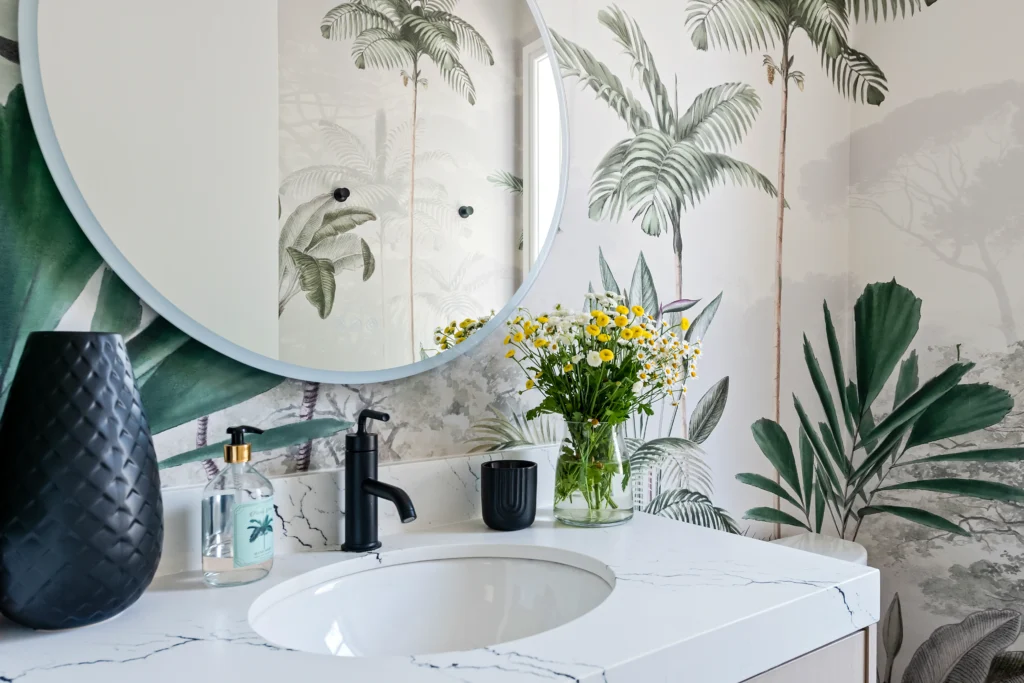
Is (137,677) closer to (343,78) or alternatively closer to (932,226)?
(343,78)

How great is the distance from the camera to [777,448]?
170cm

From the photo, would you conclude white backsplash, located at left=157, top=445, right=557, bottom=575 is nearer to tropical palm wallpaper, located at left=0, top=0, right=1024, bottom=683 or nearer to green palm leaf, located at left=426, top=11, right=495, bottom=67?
tropical palm wallpaper, located at left=0, top=0, right=1024, bottom=683

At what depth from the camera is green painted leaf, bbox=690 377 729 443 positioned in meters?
1.54

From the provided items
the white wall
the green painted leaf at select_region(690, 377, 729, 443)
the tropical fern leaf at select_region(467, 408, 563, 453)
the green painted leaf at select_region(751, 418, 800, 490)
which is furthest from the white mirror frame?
the green painted leaf at select_region(751, 418, 800, 490)

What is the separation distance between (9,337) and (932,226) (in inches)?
67.2

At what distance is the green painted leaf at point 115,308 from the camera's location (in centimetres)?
90

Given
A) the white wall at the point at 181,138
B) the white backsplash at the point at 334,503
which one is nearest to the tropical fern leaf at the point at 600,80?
the white wall at the point at 181,138

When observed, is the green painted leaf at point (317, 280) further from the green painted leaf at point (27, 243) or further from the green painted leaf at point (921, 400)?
the green painted leaf at point (921, 400)

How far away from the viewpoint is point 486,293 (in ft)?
4.00

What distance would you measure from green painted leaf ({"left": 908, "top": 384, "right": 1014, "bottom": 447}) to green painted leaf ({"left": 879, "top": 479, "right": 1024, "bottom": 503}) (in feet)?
0.29

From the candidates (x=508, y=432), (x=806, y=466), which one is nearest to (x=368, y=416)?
(x=508, y=432)

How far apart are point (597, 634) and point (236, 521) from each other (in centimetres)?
43

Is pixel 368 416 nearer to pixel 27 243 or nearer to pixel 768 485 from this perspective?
pixel 27 243

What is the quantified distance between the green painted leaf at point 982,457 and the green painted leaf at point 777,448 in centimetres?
28
